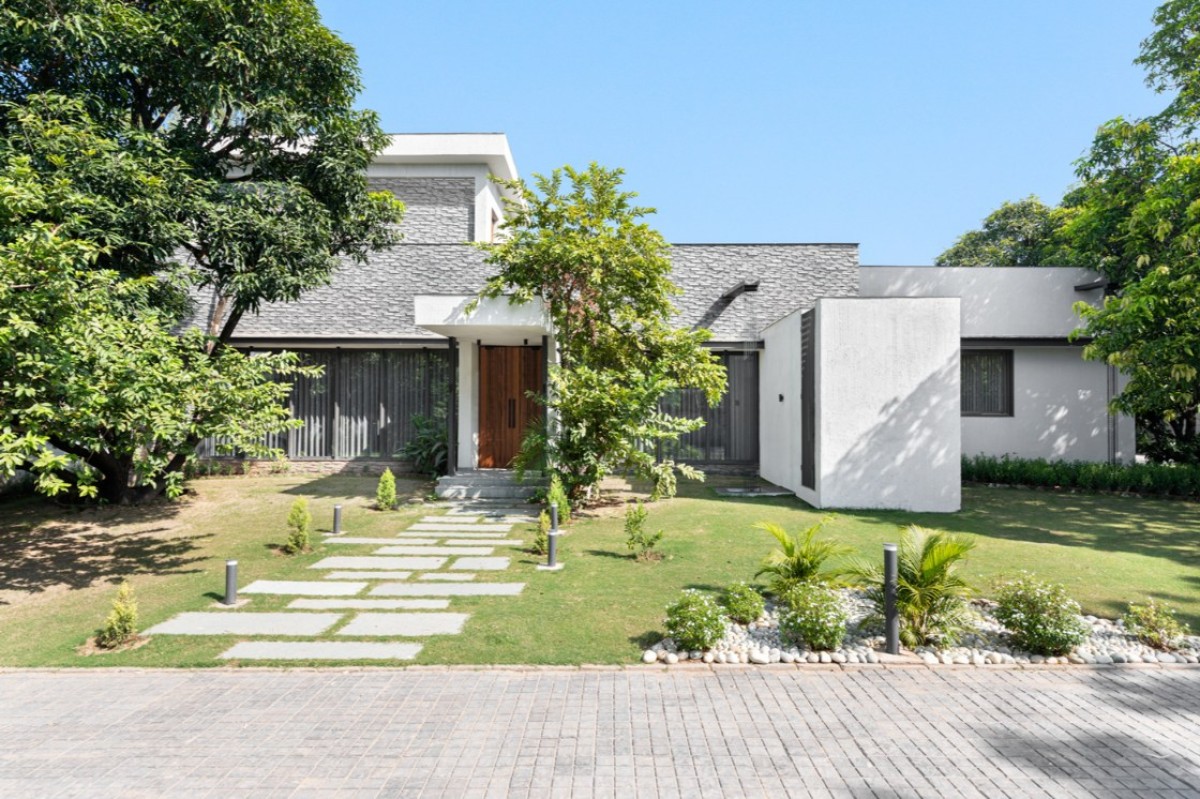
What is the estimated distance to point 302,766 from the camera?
3.72 metres

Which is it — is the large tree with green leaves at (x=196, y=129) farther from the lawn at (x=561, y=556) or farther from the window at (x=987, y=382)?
the window at (x=987, y=382)

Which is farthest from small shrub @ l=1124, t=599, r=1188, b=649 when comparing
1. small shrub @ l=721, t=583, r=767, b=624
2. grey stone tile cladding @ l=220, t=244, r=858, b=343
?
grey stone tile cladding @ l=220, t=244, r=858, b=343

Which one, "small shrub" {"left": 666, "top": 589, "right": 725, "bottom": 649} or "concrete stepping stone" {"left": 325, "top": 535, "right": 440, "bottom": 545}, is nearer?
"small shrub" {"left": 666, "top": 589, "right": 725, "bottom": 649}

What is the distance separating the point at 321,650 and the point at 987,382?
18159 millimetres

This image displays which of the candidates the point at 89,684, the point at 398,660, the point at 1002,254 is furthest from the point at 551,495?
the point at 1002,254

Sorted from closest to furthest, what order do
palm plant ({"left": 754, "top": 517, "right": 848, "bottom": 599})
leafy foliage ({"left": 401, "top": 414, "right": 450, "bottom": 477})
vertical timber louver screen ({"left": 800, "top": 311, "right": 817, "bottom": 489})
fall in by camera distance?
palm plant ({"left": 754, "top": 517, "right": 848, "bottom": 599}), vertical timber louver screen ({"left": 800, "top": 311, "right": 817, "bottom": 489}), leafy foliage ({"left": 401, "top": 414, "right": 450, "bottom": 477})

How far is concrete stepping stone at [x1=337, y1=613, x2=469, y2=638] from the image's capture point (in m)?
5.96

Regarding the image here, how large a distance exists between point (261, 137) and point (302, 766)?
11027 millimetres

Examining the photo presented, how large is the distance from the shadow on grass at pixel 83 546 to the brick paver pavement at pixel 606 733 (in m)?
3.38

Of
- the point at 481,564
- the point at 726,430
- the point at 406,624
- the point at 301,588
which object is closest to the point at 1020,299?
the point at 726,430

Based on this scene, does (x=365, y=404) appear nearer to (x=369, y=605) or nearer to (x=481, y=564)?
(x=481, y=564)

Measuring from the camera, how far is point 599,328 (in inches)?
481

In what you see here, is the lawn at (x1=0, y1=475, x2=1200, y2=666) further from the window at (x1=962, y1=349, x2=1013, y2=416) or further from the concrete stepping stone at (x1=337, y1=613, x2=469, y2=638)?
the window at (x1=962, y1=349, x2=1013, y2=416)

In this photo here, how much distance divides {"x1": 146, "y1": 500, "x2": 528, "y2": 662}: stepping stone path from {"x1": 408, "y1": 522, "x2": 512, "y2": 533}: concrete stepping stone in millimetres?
34
